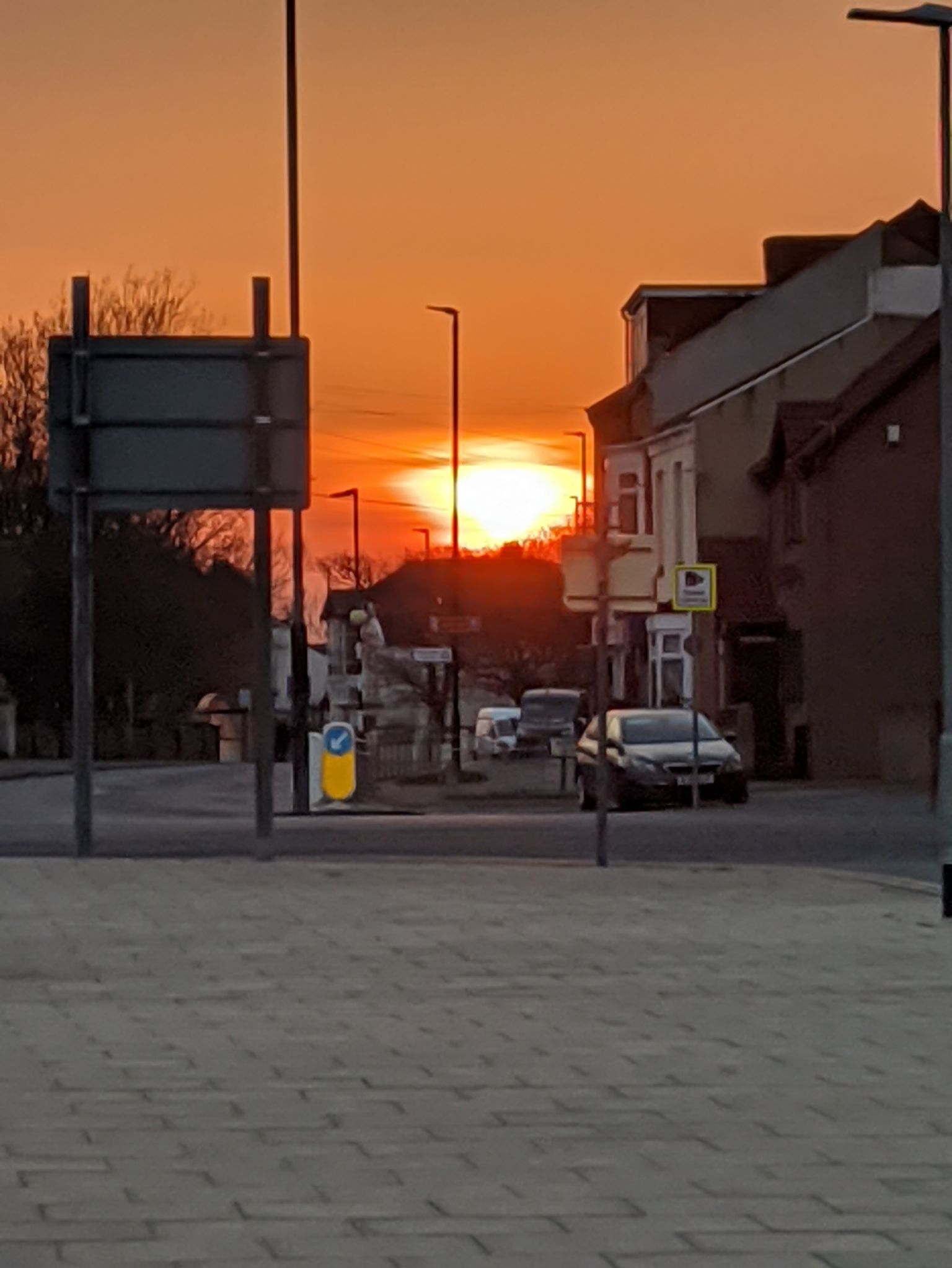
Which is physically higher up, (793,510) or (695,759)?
(793,510)

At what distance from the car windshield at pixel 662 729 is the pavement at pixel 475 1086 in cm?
2315

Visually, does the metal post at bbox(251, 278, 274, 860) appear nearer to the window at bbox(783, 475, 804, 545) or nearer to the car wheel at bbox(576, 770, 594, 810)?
the car wheel at bbox(576, 770, 594, 810)

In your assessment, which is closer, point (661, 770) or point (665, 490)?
point (661, 770)

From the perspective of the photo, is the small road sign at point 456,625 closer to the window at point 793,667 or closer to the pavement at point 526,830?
the pavement at point 526,830

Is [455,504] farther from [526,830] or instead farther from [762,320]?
[526,830]

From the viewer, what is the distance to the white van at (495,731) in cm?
7156

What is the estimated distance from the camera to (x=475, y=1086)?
9.90m

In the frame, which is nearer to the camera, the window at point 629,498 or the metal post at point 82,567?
the metal post at point 82,567

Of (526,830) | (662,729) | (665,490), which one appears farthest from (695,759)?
(665,490)

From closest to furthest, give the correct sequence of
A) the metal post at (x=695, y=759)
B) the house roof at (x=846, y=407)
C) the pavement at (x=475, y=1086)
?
the pavement at (x=475, y=1086)
the metal post at (x=695, y=759)
the house roof at (x=846, y=407)

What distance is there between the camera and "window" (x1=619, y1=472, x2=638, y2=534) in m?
66.4

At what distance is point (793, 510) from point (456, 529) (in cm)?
999

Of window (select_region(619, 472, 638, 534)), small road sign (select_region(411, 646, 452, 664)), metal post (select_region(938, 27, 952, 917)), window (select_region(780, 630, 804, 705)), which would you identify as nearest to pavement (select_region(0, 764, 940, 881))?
small road sign (select_region(411, 646, 452, 664))

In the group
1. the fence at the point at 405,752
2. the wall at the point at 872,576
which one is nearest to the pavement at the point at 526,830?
the wall at the point at 872,576
